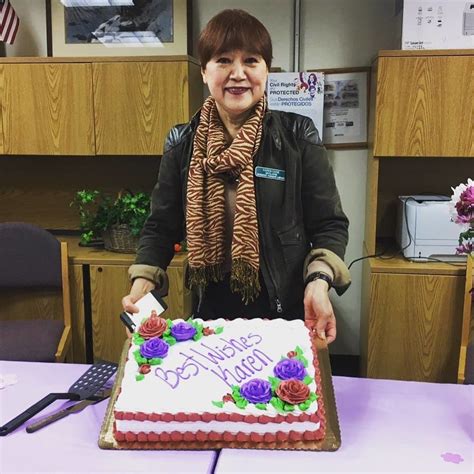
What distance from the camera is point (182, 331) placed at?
1.29 metres

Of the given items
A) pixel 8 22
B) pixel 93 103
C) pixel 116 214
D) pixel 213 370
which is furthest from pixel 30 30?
pixel 213 370

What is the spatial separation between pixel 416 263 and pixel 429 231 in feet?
0.51

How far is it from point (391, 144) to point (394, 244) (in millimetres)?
607

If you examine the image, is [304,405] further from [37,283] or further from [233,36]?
[37,283]

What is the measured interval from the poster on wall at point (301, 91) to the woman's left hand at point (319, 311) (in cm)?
169

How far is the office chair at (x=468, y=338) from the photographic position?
7.46 ft

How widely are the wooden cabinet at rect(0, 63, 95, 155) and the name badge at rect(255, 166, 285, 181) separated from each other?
56.8 inches

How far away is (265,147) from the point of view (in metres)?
1.58

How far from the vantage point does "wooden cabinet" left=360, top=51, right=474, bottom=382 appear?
2463mm

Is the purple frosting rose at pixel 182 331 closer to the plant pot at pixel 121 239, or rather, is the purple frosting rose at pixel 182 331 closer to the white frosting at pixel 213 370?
the white frosting at pixel 213 370

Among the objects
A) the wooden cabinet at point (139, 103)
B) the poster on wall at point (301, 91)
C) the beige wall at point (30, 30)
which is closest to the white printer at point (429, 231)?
the poster on wall at point (301, 91)

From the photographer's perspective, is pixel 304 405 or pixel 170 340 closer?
pixel 304 405


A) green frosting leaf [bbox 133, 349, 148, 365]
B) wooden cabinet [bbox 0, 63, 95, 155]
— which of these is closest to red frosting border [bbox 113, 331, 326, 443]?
green frosting leaf [bbox 133, 349, 148, 365]

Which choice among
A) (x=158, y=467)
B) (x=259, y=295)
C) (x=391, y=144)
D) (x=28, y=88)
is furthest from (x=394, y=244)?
(x=158, y=467)
